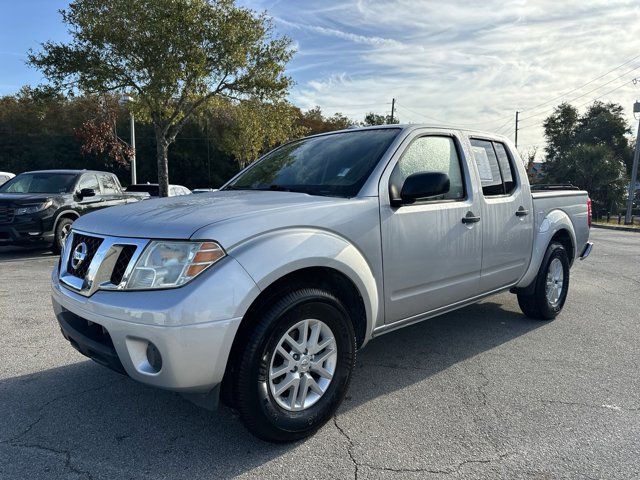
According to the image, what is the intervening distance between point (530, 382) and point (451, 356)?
70cm

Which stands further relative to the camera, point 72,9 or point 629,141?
point 629,141

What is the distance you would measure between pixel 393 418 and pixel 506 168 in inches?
106

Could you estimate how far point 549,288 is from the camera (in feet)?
17.0

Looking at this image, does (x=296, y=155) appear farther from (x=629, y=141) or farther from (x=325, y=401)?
(x=629, y=141)

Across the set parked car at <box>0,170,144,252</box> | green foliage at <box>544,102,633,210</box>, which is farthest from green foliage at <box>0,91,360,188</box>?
parked car at <box>0,170,144,252</box>

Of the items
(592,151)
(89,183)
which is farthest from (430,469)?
(592,151)

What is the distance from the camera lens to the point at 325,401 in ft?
9.56

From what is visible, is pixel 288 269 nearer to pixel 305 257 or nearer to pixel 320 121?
pixel 305 257

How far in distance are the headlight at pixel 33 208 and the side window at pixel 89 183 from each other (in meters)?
1.00

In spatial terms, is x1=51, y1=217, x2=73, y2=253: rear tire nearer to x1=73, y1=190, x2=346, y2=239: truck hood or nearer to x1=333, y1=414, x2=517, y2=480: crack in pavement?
x1=73, y1=190, x2=346, y2=239: truck hood

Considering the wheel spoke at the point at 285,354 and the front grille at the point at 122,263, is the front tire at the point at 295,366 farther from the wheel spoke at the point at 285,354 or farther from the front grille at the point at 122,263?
the front grille at the point at 122,263

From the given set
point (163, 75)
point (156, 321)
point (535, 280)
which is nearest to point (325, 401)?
point (156, 321)

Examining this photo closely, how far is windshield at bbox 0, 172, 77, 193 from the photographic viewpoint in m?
10.1

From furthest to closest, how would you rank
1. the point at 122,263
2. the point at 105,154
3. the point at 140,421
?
the point at 105,154 → the point at 140,421 → the point at 122,263
